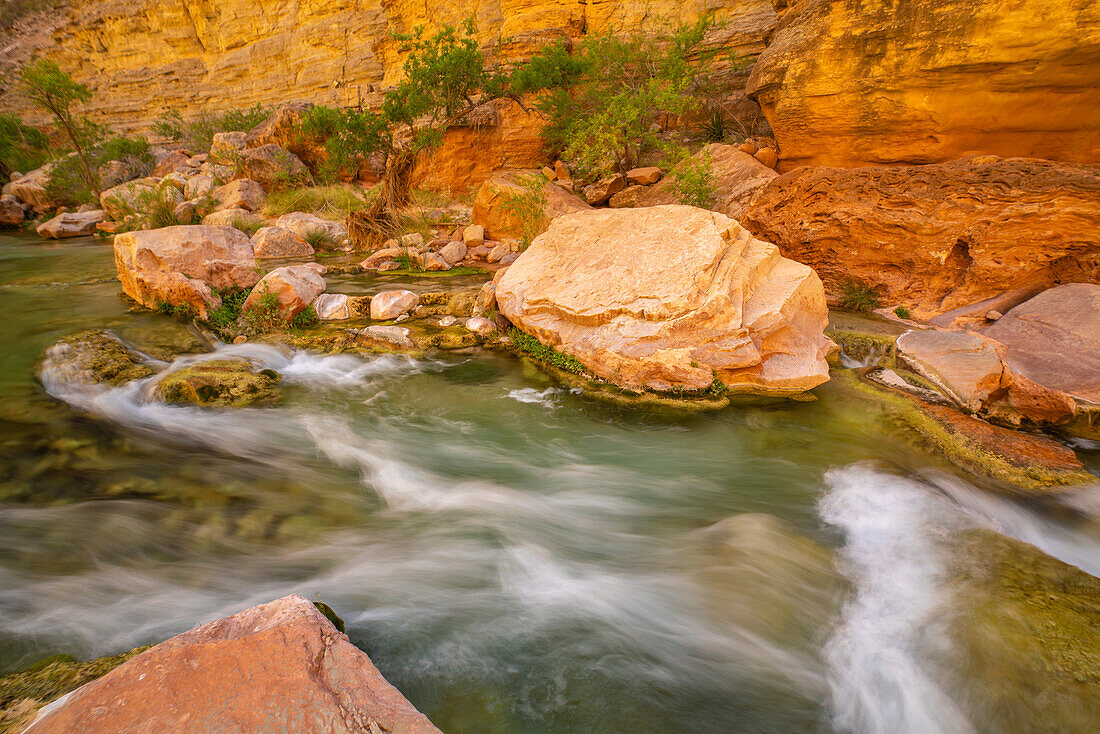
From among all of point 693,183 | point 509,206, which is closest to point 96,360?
point 509,206

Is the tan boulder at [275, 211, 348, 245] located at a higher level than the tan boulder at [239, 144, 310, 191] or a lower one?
lower

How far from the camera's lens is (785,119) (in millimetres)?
8305

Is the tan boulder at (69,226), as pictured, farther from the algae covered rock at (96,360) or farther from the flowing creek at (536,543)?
the flowing creek at (536,543)

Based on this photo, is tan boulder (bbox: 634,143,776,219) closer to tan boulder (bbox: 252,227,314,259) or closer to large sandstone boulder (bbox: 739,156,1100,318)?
large sandstone boulder (bbox: 739,156,1100,318)

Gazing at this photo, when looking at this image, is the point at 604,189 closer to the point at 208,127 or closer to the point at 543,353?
the point at 543,353

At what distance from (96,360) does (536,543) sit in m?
5.10

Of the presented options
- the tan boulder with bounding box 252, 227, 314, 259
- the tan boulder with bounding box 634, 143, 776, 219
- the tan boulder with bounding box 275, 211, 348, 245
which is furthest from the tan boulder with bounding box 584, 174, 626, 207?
the tan boulder with bounding box 252, 227, 314, 259

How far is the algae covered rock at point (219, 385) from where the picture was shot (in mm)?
4438

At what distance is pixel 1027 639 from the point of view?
2.19m

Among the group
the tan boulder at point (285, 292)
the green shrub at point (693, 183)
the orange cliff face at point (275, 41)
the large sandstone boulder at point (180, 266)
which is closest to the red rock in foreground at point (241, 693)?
the tan boulder at point (285, 292)

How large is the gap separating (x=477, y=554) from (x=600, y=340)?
2.64m

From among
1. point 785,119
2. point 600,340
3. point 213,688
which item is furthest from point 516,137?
point 213,688

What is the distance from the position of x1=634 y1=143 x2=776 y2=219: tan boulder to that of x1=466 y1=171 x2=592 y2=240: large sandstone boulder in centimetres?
172

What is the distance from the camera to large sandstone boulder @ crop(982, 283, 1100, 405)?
4.11m
